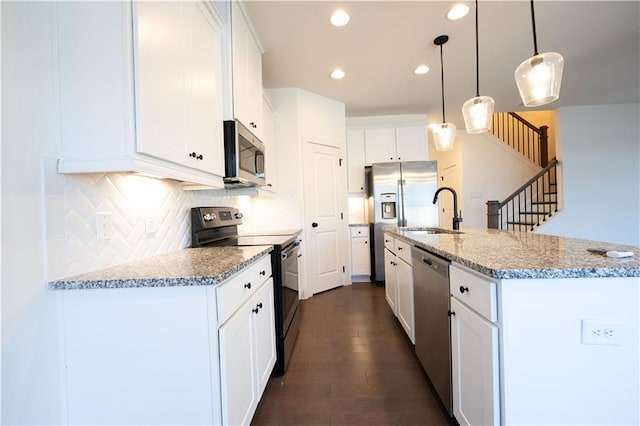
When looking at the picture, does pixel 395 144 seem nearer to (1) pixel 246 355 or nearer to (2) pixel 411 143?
(2) pixel 411 143

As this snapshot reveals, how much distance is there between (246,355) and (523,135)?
7.42m

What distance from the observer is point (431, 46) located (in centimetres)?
281

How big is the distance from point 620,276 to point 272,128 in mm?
3231

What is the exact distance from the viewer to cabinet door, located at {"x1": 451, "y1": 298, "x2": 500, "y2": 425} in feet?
3.16

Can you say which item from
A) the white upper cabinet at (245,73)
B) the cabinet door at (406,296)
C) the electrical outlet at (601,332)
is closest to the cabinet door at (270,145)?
the white upper cabinet at (245,73)

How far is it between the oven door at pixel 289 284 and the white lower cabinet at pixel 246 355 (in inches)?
7.5

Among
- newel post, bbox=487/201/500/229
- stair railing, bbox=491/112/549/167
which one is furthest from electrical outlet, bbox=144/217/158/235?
stair railing, bbox=491/112/549/167

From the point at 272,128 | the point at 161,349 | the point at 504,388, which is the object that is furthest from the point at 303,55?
the point at 504,388

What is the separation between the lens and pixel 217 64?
1.70 m

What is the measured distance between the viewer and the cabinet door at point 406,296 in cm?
198

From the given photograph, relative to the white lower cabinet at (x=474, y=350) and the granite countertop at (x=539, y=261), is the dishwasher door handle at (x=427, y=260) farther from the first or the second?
the white lower cabinet at (x=474, y=350)

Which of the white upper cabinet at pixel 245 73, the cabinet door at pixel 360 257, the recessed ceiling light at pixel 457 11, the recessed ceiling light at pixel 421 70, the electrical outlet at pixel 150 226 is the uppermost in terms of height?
the recessed ceiling light at pixel 421 70

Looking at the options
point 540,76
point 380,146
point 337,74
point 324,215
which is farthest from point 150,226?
point 380,146

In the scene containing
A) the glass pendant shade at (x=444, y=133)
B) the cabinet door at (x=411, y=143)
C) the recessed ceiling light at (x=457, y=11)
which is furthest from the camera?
the cabinet door at (x=411, y=143)
